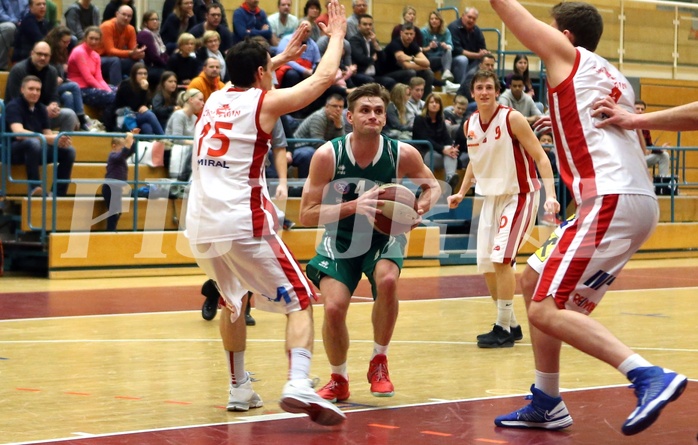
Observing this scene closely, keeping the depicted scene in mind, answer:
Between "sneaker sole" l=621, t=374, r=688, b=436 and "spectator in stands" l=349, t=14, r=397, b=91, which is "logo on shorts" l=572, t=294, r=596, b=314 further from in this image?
"spectator in stands" l=349, t=14, r=397, b=91

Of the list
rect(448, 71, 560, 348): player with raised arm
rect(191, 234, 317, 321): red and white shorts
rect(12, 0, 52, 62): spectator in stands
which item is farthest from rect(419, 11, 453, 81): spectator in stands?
rect(191, 234, 317, 321): red and white shorts

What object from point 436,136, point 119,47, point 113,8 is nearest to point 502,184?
point 436,136

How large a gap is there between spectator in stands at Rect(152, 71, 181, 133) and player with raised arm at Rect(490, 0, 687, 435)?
10.9 meters

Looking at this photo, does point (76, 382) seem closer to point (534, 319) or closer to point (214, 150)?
point (214, 150)

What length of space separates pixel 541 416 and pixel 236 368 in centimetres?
181

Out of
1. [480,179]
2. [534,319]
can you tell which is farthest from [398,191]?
[480,179]

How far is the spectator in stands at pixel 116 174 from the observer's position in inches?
583

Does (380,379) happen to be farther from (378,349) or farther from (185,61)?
(185,61)

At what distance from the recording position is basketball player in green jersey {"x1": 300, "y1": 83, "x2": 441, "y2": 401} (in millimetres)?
6941

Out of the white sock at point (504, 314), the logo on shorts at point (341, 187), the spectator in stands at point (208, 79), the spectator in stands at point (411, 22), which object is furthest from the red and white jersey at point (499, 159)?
the spectator in stands at point (411, 22)

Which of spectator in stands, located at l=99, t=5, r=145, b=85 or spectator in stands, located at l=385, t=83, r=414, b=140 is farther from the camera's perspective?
spectator in stands, located at l=385, t=83, r=414, b=140

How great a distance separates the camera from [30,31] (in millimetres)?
16266

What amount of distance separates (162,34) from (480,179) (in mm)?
9384

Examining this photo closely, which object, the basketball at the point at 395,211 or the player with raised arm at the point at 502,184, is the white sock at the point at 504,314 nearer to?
the player with raised arm at the point at 502,184
